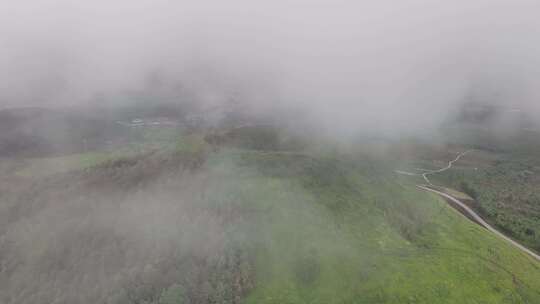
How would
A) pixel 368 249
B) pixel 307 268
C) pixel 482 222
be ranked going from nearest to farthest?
pixel 307 268, pixel 368 249, pixel 482 222

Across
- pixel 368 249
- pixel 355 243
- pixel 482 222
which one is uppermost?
pixel 355 243

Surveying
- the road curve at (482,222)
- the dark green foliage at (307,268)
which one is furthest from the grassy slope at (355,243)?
the road curve at (482,222)

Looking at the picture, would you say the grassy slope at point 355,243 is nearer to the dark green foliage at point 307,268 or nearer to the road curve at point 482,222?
the dark green foliage at point 307,268

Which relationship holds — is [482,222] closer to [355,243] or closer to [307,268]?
[355,243]

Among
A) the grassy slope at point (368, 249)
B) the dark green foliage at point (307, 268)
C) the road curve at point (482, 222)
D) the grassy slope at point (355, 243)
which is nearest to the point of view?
the grassy slope at point (368, 249)

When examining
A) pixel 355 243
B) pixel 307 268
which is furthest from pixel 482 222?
pixel 307 268

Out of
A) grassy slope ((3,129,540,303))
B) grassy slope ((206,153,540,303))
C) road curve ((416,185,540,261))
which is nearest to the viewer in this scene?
grassy slope ((206,153,540,303))

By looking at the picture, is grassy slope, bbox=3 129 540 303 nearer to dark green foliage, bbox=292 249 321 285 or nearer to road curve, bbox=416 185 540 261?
dark green foliage, bbox=292 249 321 285

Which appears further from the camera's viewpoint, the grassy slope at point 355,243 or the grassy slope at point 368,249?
the grassy slope at point 355,243

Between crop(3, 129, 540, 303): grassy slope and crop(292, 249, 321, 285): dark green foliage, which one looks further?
crop(292, 249, 321, 285): dark green foliage

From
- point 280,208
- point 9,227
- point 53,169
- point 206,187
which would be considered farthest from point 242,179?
point 53,169

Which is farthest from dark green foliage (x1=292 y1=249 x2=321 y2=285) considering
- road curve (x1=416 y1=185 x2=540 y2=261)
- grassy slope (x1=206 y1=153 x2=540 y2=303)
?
road curve (x1=416 y1=185 x2=540 y2=261)

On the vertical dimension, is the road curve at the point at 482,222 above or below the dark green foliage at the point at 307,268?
below
